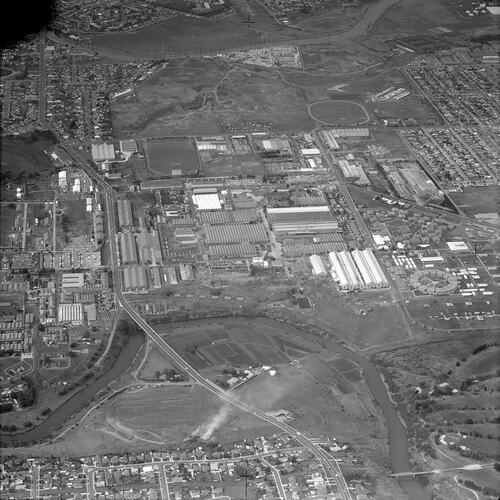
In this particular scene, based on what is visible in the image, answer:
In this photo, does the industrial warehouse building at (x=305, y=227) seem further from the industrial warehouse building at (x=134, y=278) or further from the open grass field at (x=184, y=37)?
the open grass field at (x=184, y=37)

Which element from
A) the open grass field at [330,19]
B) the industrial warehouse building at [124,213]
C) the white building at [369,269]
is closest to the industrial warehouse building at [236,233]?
the industrial warehouse building at [124,213]

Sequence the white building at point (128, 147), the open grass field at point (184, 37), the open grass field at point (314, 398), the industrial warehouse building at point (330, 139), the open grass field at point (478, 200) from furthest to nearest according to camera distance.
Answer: the open grass field at point (184, 37)
the industrial warehouse building at point (330, 139)
the white building at point (128, 147)
the open grass field at point (478, 200)
the open grass field at point (314, 398)

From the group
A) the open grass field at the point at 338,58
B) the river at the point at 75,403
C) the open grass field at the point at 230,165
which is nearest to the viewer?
the river at the point at 75,403

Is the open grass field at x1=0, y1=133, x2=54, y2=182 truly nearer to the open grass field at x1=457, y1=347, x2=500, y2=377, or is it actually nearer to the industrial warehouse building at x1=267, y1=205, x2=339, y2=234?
the industrial warehouse building at x1=267, y1=205, x2=339, y2=234

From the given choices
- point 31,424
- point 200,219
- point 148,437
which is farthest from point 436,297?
point 31,424

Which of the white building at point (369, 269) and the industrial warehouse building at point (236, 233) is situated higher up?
the white building at point (369, 269)

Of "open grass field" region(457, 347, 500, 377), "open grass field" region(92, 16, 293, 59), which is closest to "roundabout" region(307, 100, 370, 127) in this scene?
"open grass field" region(92, 16, 293, 59)

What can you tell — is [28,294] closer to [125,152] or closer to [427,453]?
[125,152]
